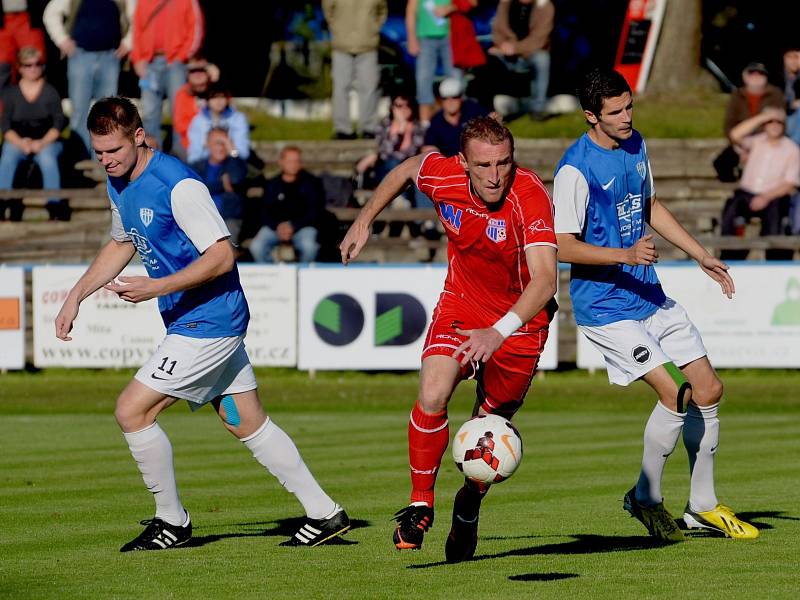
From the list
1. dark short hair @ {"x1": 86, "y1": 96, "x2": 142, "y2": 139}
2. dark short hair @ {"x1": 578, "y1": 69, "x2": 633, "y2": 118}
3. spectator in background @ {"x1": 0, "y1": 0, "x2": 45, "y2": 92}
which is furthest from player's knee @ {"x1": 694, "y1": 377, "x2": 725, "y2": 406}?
spectator in background @ {"x1": 0, "y1": 0, "x2": 45, "y2": 92}

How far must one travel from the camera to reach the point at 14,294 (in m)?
20.2

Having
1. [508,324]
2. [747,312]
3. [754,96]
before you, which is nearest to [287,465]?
[508,324]

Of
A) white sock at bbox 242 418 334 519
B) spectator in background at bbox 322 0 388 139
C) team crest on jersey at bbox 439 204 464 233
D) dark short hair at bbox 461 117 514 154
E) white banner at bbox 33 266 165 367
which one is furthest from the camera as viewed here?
spectator in background at bbox 322 0 388 139

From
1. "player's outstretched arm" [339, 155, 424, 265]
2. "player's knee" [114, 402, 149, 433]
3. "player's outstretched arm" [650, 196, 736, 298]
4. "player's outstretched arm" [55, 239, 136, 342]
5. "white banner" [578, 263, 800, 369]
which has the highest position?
"player's outstretched arm" [339, 155, 424, 265]

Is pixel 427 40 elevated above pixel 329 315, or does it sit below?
above

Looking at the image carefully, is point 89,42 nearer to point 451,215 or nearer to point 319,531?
point 319,531

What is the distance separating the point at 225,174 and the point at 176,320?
513 inches

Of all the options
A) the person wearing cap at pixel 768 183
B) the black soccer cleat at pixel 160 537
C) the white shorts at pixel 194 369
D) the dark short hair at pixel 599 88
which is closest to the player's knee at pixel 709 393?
the dark short hair at pixel 599 88

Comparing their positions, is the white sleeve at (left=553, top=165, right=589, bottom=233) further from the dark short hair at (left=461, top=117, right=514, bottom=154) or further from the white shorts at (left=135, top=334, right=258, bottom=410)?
the white shorts at (left=135, top=334, right=258, bottom=410)

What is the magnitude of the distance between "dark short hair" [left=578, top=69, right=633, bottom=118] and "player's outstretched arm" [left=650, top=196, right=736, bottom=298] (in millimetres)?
802

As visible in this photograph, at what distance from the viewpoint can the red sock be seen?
7.90m

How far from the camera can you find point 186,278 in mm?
8203

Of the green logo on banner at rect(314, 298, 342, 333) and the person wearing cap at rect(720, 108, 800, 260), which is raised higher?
the person wearing cap at rect(720, 108, 800, 260)

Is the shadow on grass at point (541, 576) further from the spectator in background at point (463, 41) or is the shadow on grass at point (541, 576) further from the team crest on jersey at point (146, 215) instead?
the spectator in background at point (463, 41)
